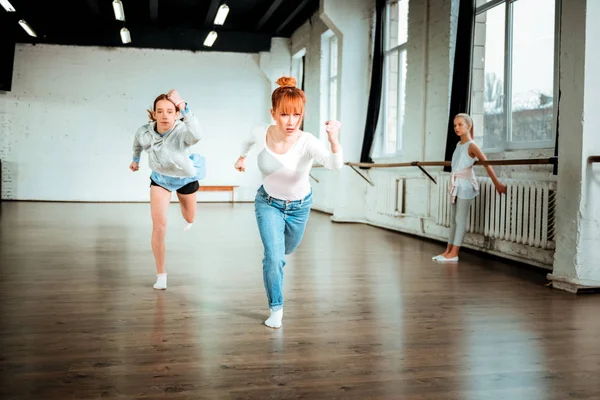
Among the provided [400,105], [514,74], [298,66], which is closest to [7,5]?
[298,66]

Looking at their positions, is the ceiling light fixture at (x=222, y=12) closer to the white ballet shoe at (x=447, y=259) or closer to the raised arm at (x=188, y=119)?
the white ballet shoe at (x=447, y=259)

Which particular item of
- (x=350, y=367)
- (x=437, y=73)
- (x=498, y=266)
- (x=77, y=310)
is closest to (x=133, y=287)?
(x=77, y=310)

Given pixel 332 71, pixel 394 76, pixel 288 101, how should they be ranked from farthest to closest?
pixel 332 71 → pixel 394 76 → pixel 288 101

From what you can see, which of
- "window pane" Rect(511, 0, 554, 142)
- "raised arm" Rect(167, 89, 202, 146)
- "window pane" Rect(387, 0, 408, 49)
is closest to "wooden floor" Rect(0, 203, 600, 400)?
"raised arm" Rect(167, 89, 202, 146)

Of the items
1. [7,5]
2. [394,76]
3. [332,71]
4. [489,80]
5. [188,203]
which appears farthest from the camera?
[332,71]

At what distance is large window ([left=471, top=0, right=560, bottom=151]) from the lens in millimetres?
5613

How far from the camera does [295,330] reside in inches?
125

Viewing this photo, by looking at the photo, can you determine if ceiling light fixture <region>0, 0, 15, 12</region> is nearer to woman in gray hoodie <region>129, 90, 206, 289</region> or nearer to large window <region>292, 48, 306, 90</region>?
large window <region>292, 48, 306, 90</region>

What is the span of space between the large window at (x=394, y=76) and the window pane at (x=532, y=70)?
3.03 meters

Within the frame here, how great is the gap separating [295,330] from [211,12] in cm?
1079

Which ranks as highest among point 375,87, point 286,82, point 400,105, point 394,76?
point 394,76

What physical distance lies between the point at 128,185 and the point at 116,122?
1.59 m

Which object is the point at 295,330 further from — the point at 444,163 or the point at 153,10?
the point at 153,10

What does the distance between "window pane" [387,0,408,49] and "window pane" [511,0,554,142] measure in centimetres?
310
